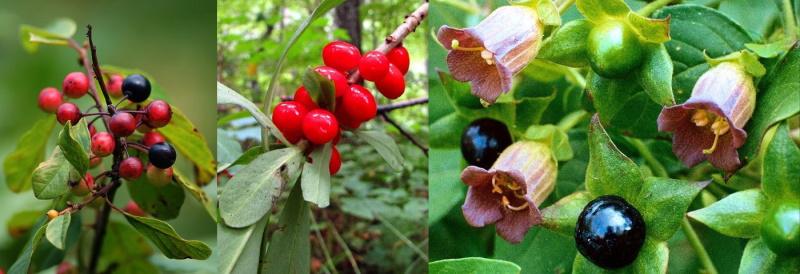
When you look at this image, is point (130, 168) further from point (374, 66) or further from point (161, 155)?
point (374, 66)

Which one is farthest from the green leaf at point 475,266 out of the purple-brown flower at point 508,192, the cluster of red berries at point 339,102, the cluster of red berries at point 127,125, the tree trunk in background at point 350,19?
the tree trunk in background at point 350,19

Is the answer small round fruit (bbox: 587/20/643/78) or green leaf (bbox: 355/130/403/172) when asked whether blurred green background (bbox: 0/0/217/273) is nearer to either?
green leaf (bbox: 355/130/403/172)

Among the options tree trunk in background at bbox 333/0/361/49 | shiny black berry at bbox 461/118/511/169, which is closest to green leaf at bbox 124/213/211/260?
shiny black berry at bbox 461/118/511/169

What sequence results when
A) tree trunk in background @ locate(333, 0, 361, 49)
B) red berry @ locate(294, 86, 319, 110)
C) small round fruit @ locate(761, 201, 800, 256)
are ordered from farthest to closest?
tree trunk in background @ locate(333, 0, 361, 49)
red berry @ locate(294, 86, 319, 110)
small round fruit @ locate(761, 201, 800, 256)

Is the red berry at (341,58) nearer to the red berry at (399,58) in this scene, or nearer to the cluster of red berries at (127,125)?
the red berry at (399,58)

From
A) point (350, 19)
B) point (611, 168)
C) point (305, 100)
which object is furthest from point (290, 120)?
point (350, 19)
